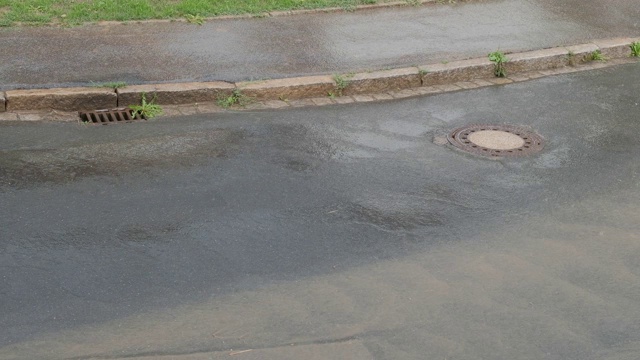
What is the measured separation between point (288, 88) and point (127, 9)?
10.7 ft

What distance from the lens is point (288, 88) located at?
941cm

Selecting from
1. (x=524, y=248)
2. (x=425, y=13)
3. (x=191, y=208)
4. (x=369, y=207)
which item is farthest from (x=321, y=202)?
(x=425, y=13)

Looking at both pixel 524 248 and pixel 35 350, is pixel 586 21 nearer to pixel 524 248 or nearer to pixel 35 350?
pixel 524 248

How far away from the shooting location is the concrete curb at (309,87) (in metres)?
8.94

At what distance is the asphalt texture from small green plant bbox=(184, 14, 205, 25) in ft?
0.34

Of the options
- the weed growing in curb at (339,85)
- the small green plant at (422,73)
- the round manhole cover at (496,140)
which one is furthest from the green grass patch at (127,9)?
the round manhole cover at (496,140)

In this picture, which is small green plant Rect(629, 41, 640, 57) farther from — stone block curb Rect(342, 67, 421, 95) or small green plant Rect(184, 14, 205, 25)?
small green plant Rect(184, 14, 205, 25)

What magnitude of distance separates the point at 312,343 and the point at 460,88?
5145 millimetres

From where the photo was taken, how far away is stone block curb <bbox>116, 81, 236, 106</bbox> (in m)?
9.07

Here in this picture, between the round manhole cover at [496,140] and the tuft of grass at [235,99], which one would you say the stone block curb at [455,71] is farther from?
the tuft of grass at [235,99]

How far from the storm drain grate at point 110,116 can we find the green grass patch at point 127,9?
8.73ft

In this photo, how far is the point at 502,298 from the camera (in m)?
5.82

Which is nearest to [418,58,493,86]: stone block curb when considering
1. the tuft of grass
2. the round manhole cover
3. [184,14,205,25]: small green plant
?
the round manhole cover

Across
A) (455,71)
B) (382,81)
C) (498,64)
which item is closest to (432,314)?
(382,81)
